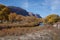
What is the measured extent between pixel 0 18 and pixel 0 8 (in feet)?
13.4

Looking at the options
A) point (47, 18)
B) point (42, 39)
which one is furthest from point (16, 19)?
point (42, 39)

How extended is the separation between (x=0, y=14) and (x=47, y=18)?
2859 centimetres

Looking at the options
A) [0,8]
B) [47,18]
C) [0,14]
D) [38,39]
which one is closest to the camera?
[38,39]

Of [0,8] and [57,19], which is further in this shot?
[57,19]

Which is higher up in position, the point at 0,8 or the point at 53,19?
the point at 0,8

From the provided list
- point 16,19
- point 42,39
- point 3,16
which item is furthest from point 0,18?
point 42,39

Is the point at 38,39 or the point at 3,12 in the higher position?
the point at 3,12

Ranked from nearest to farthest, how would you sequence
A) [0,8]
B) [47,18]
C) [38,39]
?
1. [38,39]
2. [0,8]
3. [47,18]

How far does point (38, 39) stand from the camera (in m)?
17.5

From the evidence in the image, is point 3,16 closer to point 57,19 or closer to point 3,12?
point 3,12

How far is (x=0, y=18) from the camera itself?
179 feet

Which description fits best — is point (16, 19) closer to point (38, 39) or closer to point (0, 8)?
point (0, 8)

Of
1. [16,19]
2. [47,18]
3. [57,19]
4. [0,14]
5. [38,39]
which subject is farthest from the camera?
[16,19]

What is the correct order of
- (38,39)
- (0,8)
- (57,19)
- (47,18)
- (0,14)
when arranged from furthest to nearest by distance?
(47,18) < (57,19) < (0,8) < (0,14) < (38,39)
